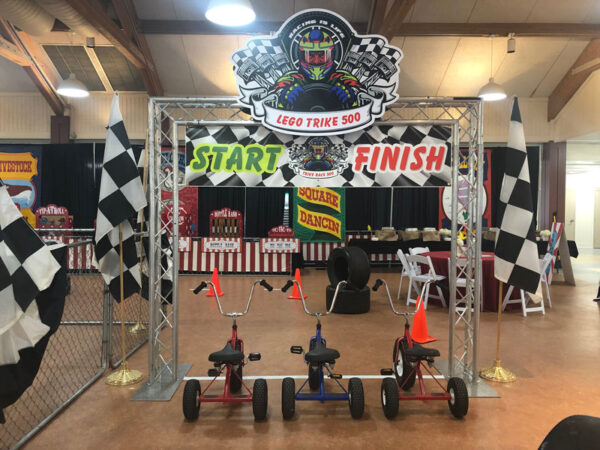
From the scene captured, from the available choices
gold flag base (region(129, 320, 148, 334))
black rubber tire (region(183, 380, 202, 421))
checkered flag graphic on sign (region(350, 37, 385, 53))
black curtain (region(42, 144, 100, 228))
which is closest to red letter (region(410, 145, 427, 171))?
checkered flag graphic on sign (region(350, 37, 385, 53))

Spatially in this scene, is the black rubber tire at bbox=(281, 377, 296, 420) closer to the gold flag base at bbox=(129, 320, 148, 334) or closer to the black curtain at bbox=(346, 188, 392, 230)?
the gold flag base at bbox=(129, 320, 148, 334)

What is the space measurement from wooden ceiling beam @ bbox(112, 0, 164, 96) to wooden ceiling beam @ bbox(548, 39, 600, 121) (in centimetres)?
917

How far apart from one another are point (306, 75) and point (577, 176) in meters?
15.9

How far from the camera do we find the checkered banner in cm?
353

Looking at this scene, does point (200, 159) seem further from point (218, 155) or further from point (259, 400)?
point (259, 400)

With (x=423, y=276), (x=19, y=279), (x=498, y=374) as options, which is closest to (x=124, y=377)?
(x=19, y=279)

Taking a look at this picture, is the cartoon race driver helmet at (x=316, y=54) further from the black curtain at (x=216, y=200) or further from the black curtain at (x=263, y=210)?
the black curtain at (x=216, y=200)

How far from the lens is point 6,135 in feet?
35.7

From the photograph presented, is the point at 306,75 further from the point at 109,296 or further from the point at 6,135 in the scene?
the point at 6,135

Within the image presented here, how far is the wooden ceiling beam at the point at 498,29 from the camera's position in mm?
8492

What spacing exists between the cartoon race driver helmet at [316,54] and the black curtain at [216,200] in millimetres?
8122

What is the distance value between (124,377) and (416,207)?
9110mm

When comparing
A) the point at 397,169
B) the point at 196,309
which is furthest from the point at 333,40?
the point at 196,309

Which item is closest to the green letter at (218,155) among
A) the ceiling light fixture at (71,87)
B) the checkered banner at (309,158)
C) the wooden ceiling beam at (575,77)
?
the checkered banner at (309,158)
